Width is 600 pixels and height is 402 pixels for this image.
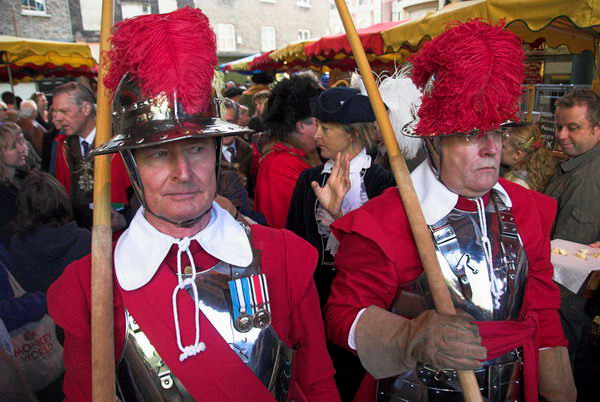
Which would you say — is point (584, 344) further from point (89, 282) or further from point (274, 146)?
point (89, 282)

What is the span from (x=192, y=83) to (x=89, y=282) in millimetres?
704

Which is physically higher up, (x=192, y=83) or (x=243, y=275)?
(x=192, y=83)

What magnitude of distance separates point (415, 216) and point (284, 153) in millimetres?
2138

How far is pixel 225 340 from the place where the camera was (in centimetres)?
139

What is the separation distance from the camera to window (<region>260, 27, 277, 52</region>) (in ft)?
83.0

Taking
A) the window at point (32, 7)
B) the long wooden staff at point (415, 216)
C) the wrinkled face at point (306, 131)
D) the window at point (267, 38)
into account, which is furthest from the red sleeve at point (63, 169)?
the window at point (267, 38)

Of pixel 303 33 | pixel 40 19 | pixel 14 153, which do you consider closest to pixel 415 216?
pixel 14 153

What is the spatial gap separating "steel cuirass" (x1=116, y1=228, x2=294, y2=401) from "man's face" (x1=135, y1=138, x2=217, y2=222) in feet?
0.74

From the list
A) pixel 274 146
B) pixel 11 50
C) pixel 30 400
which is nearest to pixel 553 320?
pixel 30 400

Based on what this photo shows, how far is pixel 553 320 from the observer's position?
6.37 ft

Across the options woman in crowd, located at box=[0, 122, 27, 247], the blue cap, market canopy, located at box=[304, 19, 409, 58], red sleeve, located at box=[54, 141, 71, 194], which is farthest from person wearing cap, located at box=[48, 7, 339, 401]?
market canopy, located at box=[304, 19, 409, 58]

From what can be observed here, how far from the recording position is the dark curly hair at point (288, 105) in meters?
3.66

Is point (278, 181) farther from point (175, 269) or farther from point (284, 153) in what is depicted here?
point (175, 269)

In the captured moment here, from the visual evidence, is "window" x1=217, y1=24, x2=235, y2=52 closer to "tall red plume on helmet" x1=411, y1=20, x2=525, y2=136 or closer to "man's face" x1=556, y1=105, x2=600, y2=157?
"man's face" x1=556, y1=105, x2=600, y2=157
